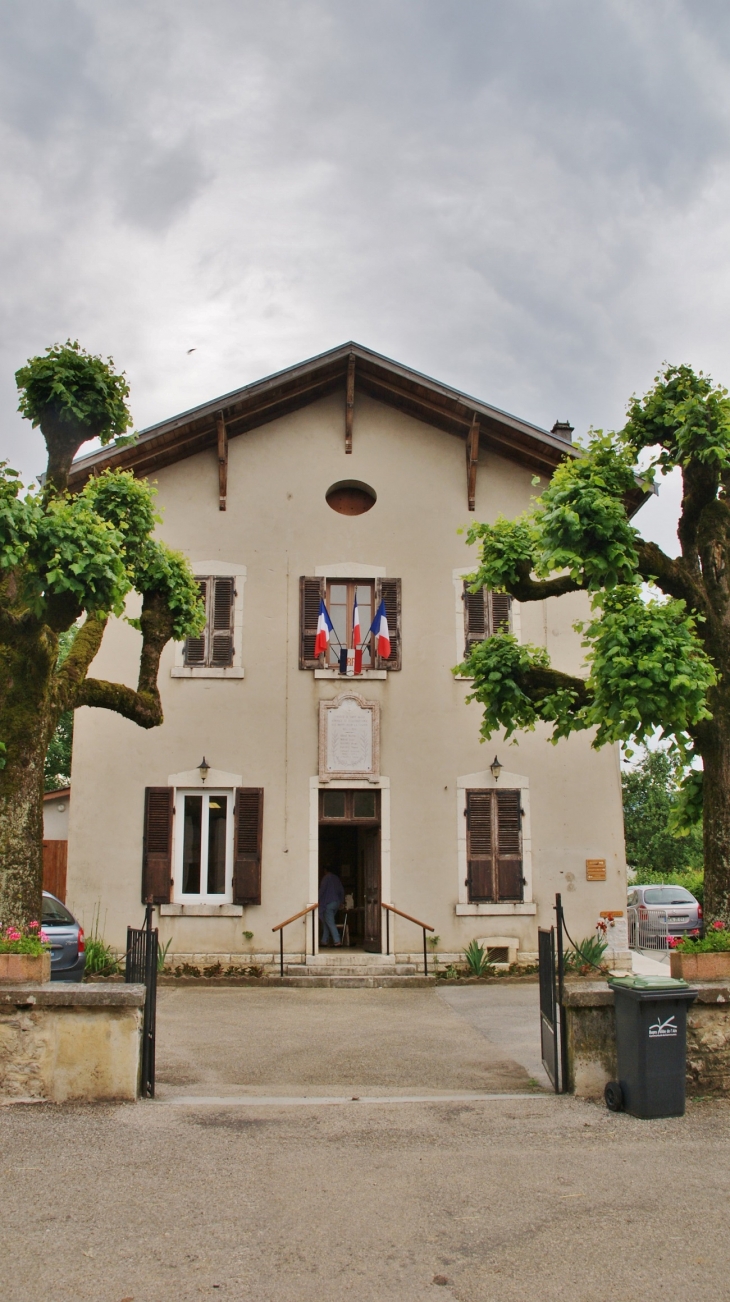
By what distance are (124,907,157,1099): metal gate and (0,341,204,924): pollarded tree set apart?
2.56 ft

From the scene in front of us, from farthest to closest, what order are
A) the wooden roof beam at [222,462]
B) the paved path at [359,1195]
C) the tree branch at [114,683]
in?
the wooden roof beam at [222,462] → the tree branch at [114,683] → the paved path at [359,1195]

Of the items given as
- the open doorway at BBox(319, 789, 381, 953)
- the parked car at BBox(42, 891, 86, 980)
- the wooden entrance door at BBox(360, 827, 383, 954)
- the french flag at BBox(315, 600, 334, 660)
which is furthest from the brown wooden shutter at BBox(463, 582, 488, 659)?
the parked car at BBox(42, 891, 86, 980)

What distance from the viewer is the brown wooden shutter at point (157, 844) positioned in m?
13.7

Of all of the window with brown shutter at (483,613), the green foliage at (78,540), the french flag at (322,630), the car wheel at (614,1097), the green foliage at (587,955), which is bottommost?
the car wheel at (614,1097)

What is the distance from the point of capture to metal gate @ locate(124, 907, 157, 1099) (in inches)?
272

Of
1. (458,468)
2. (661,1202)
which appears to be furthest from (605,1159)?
(458,468)

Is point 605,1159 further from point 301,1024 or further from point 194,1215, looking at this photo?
point 301,1024

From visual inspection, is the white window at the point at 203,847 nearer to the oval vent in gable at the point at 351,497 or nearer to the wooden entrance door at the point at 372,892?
the wooden entrance door at the point at 372,892

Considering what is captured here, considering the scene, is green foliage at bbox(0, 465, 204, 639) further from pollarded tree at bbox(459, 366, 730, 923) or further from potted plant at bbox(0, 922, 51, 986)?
pollarded tree at bbox(459, 366, 730, 923)

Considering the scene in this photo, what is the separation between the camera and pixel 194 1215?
15.5 ft

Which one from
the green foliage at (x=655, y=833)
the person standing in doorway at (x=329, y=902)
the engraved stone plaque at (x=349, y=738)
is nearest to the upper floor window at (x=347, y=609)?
→ the engraved stone plaque at (x=349, y=738)

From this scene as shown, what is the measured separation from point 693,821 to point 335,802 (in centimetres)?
641

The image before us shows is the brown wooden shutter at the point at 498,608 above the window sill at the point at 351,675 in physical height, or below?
above

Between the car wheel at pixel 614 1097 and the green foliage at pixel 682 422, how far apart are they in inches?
183
